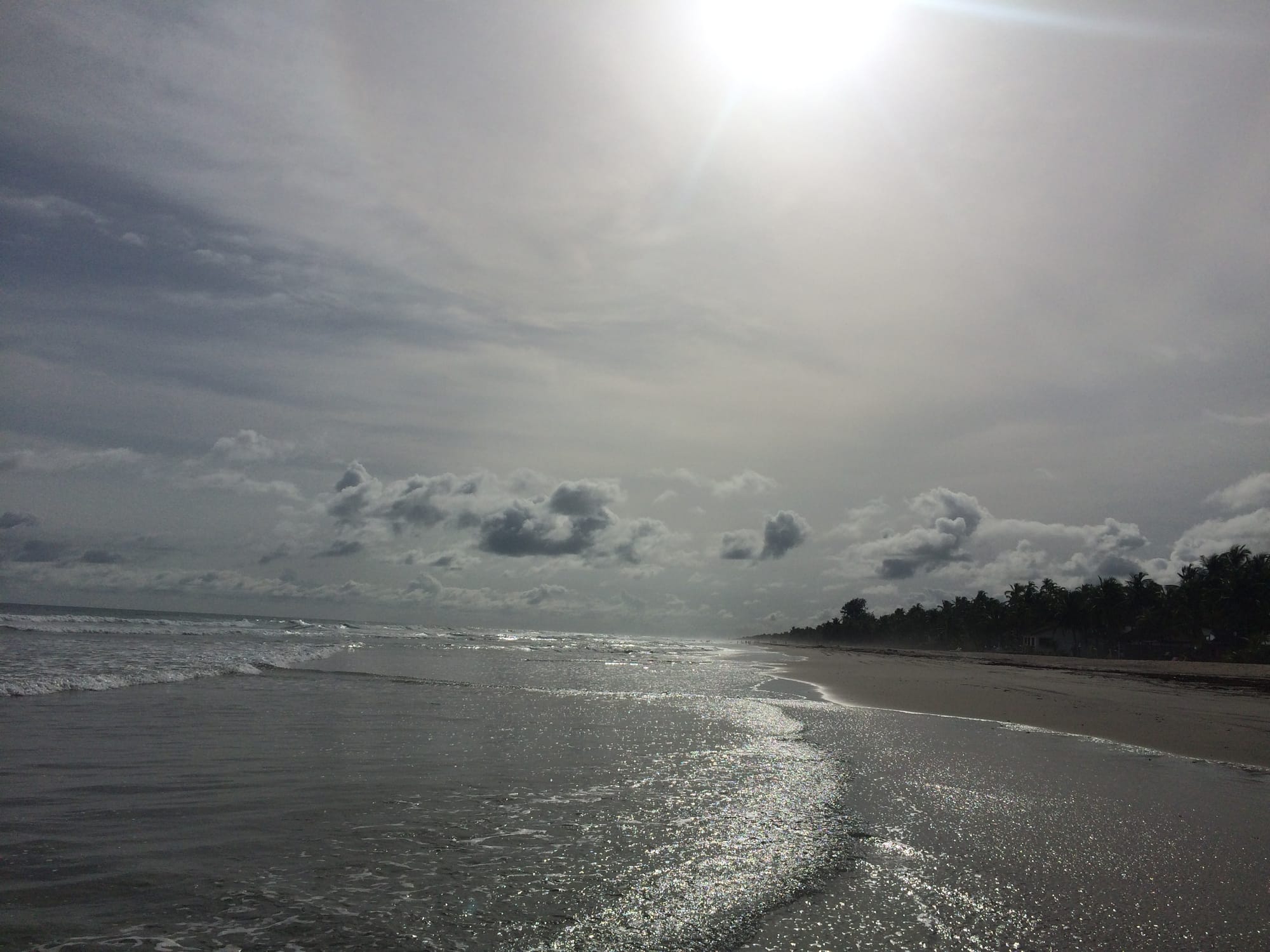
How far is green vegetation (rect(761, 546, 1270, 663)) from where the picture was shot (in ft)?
263

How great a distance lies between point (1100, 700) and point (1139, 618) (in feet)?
287

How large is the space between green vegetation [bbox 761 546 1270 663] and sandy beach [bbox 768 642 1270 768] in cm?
3556

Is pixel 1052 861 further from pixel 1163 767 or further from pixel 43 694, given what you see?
pixel 43 694

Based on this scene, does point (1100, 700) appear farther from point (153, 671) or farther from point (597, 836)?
point (153, 671)

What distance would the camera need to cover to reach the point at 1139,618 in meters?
97.6

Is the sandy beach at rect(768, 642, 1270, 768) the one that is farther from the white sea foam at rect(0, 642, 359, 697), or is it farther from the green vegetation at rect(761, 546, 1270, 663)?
the green vegetation at rect(761, 546, 1270, 663)

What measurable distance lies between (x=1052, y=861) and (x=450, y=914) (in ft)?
17.0

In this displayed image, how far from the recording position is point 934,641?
6147 inches

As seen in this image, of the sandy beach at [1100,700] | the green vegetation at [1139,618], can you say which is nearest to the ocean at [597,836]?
the sandy beach at [1100,700]

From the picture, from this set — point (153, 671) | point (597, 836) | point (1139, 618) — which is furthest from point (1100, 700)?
point (1139, 618)

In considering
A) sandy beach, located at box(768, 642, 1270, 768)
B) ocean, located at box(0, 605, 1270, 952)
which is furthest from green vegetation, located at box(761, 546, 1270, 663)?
ocean, located at box(0, 605, 1270, 952)

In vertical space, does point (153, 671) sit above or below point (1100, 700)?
below

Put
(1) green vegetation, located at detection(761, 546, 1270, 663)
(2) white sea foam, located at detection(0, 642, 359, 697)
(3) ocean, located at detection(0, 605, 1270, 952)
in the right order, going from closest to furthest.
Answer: (3) ocean, located at detection(0, 605, 1270, 952) → (2) white sea foam, located at detection(0, 642, 359, 697) → (1) green vegetation, located at detection(761, 546, 1270, 663)

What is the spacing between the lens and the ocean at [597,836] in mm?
5184
